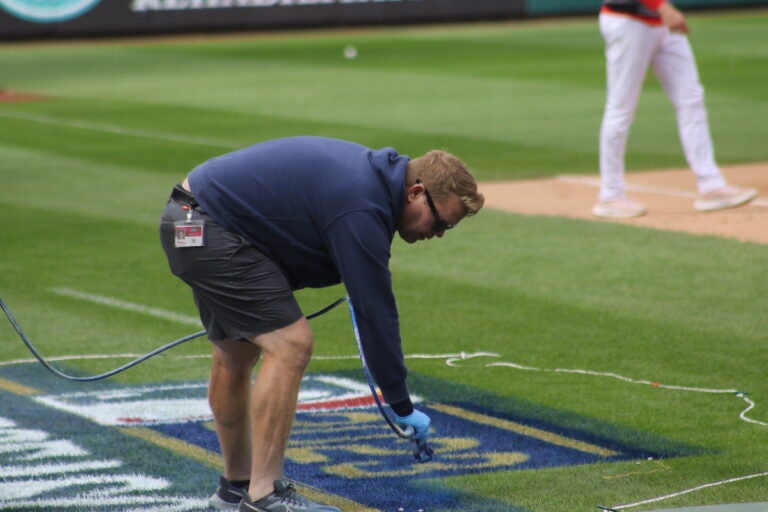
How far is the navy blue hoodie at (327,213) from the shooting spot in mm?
5297

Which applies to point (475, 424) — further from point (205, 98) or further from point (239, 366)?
point (205, 98)

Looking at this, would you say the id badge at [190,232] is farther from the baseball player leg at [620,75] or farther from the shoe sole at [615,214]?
the shoe sole at [615,214]

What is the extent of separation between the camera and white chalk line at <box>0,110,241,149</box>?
17.4 m

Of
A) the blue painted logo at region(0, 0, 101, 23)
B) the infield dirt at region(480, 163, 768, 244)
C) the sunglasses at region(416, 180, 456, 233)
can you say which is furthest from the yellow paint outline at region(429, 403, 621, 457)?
the blue painted logo at region(0, 0, 101, 23)

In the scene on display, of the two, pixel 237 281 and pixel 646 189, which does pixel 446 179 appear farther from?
pixel 646 189

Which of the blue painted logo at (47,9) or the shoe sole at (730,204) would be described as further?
the blue painted logo at (47,9)

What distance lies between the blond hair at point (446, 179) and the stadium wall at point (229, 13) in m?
26.6

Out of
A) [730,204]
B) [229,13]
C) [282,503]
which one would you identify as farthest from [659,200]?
[229,13]

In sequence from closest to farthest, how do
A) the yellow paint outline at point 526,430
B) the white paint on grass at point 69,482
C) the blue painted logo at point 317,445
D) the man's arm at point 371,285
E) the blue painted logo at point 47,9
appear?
the man's arm at point 371,285 < the white paint on grass at point 69,482 < the blue painted logo at point 317,445 < the yellow paint outline at point 526,430 < the blue painted logo at point 47,9

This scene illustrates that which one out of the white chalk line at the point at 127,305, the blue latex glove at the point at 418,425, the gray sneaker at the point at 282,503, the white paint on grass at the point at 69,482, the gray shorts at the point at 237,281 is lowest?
the white chalk line at the point at 127,305

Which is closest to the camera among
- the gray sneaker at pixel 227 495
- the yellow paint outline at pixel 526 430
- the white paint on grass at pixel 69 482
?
the gray sneaker at pixel 227 495

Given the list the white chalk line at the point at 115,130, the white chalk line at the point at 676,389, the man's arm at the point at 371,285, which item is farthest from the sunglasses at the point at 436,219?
the white chalk line at the point at 115,130

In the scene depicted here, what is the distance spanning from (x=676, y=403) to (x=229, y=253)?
2.77 meters

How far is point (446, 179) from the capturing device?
5371mm
